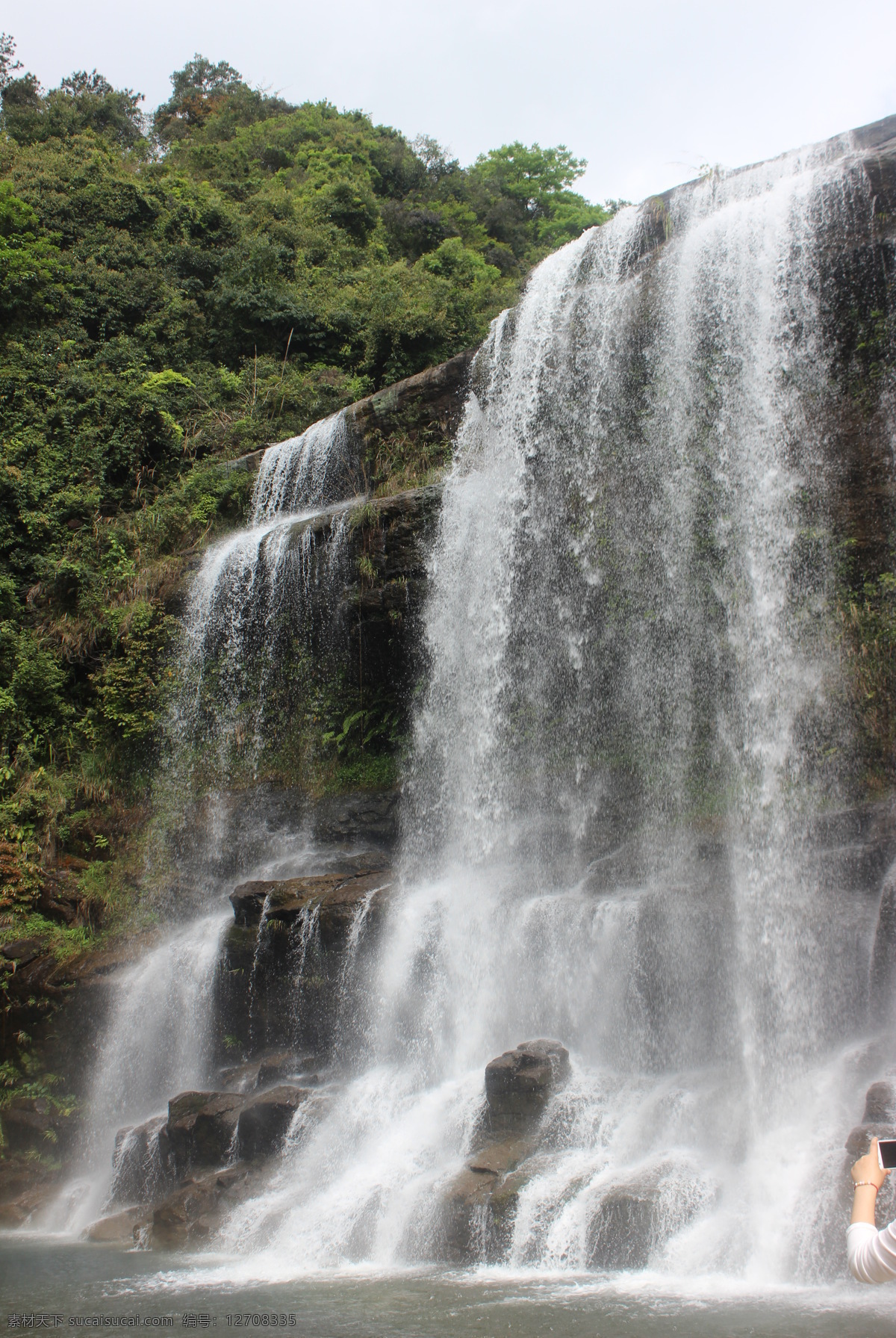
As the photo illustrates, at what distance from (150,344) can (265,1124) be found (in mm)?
21228

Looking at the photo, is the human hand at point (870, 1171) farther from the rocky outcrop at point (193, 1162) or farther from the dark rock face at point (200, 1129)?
the dark rock face at point (200, 1129)

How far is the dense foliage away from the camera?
1608cm

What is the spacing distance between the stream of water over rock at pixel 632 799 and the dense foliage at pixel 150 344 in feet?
9.43

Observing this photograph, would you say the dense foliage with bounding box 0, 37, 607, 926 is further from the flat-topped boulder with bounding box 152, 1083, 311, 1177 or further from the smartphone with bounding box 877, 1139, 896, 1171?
the smartphone with bounding box 877, 1139, 896, 1171

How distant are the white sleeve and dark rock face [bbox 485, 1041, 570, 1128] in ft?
20.0

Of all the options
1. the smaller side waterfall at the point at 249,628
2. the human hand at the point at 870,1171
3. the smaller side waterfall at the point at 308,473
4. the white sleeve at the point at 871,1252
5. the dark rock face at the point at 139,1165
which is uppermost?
the smaller side waterfall at the point at 308,473

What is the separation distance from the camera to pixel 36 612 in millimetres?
17609

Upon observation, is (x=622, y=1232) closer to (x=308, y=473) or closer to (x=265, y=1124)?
(x=265, y=1124)

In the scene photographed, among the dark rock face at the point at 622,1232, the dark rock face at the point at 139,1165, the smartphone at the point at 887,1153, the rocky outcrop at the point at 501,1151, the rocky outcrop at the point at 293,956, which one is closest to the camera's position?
the smartphone at the point at 887,1153

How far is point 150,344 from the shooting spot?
2425cm

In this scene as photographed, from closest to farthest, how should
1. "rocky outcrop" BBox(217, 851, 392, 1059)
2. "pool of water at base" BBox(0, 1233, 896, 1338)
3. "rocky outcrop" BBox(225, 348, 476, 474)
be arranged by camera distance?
"pool of water at base" BBox(0, 1233, 896, 1338) < "rocky outcrop" BBox(217, 851, 392, 1059) < "rocky outcrop" BBox(225, 348, 476, 474)

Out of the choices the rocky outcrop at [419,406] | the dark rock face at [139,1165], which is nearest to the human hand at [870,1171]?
the dark rock face at [139,1165]

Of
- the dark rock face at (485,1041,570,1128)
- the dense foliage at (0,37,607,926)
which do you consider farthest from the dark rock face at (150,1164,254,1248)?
the dense foliage at (0,37,607,926)

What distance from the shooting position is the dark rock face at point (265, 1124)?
8.78m
